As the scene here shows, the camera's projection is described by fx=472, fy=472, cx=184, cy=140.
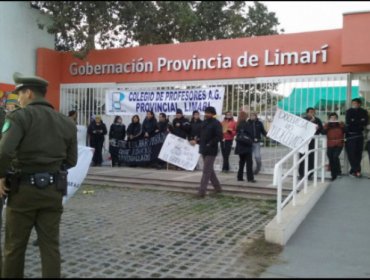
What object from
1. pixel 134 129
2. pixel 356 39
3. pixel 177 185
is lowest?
pixel 177 185

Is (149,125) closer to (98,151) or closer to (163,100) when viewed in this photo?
(163,100)

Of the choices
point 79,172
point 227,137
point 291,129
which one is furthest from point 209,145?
point 79,172

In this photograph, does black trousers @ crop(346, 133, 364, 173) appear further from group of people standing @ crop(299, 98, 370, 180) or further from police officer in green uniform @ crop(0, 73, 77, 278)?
police officer in green uniform @ crop(0, 73, 77, 278)

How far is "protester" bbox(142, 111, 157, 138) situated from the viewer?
13.2 m

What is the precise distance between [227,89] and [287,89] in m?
1.68

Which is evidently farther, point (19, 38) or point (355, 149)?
point (19, 38)

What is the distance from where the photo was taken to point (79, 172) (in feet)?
20.6

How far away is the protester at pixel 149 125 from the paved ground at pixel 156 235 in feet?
12.9

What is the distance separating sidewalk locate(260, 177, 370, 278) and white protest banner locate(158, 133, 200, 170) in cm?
396

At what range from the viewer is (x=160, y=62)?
14078 mm

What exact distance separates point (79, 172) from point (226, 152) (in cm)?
647

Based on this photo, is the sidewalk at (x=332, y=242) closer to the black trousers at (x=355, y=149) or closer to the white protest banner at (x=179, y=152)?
the black trousers at (x=355, y=149)

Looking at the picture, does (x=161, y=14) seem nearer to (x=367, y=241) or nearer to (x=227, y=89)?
(x=227, y=89)

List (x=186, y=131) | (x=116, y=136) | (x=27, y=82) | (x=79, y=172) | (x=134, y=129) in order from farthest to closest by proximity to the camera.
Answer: (x=116, y=136)
(x=134, y=129)
(x=186, y=131)
(x=79, y=172)
(x=27, y=82)
